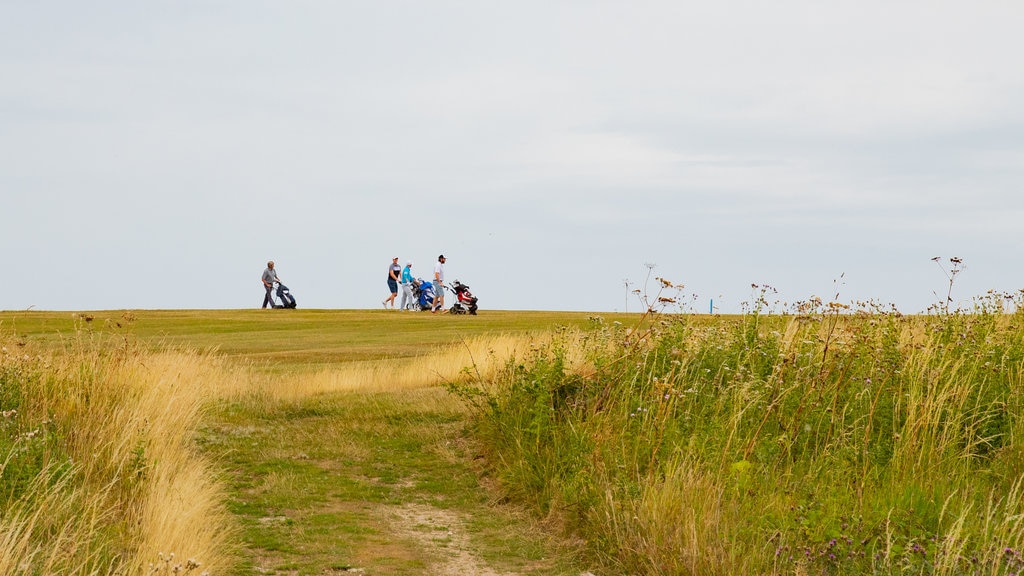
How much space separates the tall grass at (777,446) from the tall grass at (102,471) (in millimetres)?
2768

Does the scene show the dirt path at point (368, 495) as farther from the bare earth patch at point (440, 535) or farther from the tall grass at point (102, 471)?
the tall grass at point (102, 471)

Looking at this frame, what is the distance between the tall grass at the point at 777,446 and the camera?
6227mm

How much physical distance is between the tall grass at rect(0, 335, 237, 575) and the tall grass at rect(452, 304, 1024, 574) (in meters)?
2.77

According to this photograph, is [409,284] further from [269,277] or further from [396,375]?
[396,375]

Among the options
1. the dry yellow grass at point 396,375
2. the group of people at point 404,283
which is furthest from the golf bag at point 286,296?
the dry yellow grass at point 396,375

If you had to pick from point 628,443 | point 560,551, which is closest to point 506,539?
point 560,551

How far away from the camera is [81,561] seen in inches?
234

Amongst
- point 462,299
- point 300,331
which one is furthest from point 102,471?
point 462,299

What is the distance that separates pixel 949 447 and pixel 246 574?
18.8 ft

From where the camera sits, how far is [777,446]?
8.00m

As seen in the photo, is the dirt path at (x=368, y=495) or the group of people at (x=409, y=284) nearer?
the dirt path at (x=368, y=495)

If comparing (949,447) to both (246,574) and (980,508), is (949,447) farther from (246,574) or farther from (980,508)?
(246,574)

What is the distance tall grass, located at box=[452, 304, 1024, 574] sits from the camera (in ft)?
20.4

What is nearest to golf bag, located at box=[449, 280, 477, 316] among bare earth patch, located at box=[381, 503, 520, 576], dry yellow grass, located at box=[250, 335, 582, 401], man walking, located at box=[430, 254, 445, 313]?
man walking, located at box=[430, 254, 445, 313]
